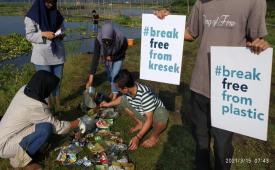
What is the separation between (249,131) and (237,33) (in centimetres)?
92

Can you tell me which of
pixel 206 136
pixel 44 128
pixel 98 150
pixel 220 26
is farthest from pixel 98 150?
pixel 220 26

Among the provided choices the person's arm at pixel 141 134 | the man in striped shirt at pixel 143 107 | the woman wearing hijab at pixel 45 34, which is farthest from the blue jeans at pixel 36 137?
the woman wearing hijab at pixel 45 34

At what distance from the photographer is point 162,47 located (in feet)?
13.1

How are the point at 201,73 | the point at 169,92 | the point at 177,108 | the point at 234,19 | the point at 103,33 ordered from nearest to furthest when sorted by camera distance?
the point at 234,19, the point at 201,73, the point at 103,33, the point at 177,108, the point at 169,92

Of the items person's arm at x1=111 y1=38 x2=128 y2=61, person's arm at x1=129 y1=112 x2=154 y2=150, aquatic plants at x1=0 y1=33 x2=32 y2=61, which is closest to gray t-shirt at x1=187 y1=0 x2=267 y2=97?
person's arm at x1=129 y1=112 x2=154 y2=150

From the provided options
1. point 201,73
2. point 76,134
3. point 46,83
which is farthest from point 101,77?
point 201,73

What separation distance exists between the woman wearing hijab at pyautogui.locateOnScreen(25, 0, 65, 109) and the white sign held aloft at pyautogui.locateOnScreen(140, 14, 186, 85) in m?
1.63

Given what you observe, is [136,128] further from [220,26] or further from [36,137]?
[220,26]

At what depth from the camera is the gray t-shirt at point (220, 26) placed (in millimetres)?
2736

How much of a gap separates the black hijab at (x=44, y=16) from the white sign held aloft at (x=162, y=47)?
1.69 m

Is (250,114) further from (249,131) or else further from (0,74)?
(0,74)

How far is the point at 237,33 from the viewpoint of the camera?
286cm

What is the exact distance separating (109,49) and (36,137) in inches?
82.9
